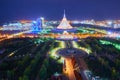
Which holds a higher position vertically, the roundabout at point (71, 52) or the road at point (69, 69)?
the roundabout at point (71, 52)

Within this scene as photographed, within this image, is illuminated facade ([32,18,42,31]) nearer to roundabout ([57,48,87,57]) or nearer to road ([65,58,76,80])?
roundabout ([57,48,87,57])

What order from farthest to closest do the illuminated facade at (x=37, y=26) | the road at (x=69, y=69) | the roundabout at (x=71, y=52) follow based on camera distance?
the illuminated facade at (x=37, y=26) < the roundabout at (x=71, y=52) < the road at (x=69, y=69)

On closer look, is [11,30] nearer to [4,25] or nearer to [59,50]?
[4,25]

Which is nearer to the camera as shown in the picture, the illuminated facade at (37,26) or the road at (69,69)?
the road at (69,69)

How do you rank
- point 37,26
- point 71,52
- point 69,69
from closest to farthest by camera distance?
point 69,69
point 71,52
point 37,26

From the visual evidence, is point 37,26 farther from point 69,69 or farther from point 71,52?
point 69,69

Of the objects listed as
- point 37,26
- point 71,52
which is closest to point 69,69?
point 71,52

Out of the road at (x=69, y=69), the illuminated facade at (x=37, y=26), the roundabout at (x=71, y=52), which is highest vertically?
the illuminated facade at (x=37, y=26)

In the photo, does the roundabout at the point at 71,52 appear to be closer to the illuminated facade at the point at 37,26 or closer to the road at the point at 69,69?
the road at the point at 69,69

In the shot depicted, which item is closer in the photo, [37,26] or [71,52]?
[71,52]

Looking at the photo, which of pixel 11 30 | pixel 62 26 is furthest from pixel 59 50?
pixel 11 30

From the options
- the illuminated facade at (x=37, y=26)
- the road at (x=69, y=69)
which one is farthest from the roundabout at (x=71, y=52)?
the illuminated facade at (x=37, y=26)
